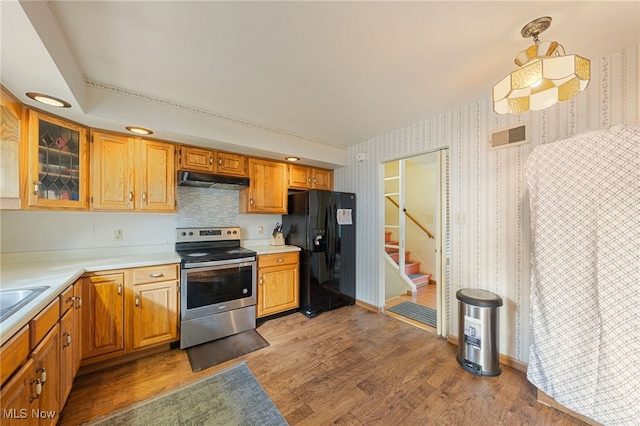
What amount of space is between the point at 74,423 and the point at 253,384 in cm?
108

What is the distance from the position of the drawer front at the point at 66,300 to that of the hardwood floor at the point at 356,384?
2.25ft

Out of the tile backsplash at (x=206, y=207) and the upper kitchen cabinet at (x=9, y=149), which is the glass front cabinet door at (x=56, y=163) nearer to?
the upper kitchen cabinet at (x=9, y=149)

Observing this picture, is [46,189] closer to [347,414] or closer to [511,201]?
[347,414]

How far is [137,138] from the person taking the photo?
2330mm

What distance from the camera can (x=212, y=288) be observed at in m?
2.46

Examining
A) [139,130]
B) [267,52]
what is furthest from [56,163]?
[267,52]

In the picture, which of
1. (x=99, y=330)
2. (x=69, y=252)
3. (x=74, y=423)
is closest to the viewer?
(x=74, y=423)

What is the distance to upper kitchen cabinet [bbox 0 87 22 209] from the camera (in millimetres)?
1524

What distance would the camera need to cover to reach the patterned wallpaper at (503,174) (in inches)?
64.9

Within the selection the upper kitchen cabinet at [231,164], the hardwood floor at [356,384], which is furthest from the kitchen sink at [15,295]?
the upper kitchen cabinet at [231,164]

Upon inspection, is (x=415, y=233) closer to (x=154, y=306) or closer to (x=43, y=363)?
(x=154, y=306)

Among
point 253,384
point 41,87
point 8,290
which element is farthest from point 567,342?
point 41,87

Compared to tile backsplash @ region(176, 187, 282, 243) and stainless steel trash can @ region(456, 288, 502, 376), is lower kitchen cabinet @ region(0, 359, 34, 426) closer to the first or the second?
tile backsplash @ region(176, 187, 282, 243)

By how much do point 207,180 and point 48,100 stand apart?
3.91ft
